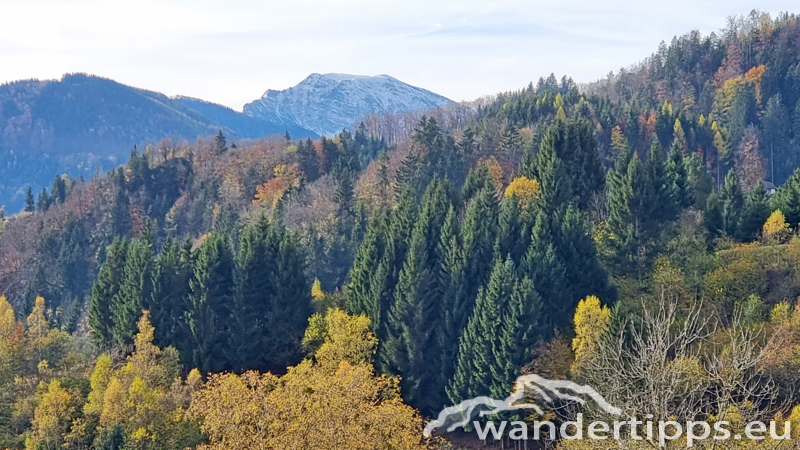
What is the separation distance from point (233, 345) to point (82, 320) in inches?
1641

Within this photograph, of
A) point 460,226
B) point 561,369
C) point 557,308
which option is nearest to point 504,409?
point 561,369

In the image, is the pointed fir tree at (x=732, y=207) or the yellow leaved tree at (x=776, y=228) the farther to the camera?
the pointed fir tree at (x=732, y=207)

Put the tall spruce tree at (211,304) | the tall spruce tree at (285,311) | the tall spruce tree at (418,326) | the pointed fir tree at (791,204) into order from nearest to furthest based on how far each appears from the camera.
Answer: the tall spruce tree at (418,326) < the pointed fir tree at (791,204) < the tall spruce tree at (211,304) < the tall spruce tree at (285,311)

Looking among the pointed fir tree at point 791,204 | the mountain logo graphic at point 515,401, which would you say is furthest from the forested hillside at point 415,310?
the mountain logo graphic at point 515,401

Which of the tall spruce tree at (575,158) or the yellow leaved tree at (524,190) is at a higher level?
the tall spruce tree at (575,158)

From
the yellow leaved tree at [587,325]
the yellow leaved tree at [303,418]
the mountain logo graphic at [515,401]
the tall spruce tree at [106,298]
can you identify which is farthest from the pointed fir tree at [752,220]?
the tall spruce tree at [106,298]

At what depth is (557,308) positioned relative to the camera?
54.1 metres

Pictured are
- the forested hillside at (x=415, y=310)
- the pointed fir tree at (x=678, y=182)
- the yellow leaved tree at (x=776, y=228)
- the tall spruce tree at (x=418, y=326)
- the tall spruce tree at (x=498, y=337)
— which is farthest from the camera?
the pointed fir tree at (x=678, y=182)

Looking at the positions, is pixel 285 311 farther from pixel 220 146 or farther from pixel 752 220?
pixel 220 146

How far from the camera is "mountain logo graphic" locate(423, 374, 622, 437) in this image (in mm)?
45875

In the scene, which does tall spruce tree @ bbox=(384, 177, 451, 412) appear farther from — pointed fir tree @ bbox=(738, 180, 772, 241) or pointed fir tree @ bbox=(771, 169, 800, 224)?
pointed fir tree @ bbox=(771, 169, 800, 224)

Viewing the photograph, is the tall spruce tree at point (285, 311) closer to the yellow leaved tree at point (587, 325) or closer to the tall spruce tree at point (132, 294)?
the tall spruce tree at point (132, 294)

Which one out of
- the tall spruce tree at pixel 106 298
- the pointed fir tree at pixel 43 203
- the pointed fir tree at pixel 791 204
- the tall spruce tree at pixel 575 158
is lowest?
the tall spruce tree at pixel 106 298

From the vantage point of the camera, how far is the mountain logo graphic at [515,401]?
4588 centimetres
